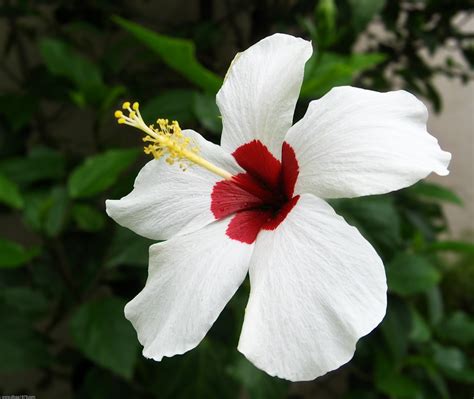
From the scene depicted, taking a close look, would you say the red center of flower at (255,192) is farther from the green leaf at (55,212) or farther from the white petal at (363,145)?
the green leaf at (55,212)

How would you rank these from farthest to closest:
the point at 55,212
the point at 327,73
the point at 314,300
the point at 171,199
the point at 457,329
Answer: the point at 457,329 < the point at 55,212 < the point at 327,73 < the point at 171,199 < the point at 314,300

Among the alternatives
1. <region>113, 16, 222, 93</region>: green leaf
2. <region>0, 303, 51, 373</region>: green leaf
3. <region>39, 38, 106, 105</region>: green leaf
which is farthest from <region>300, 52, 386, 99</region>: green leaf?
<region>0, 303, 51, 373</region>: green leaf

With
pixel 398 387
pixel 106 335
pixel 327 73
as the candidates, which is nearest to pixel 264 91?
pixel 327 73

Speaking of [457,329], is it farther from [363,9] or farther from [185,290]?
[185,290]

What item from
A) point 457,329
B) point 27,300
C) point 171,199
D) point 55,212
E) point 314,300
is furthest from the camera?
point 457,329

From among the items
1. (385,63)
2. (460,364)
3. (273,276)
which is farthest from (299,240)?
(385,63)
